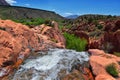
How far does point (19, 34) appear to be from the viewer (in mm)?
22812

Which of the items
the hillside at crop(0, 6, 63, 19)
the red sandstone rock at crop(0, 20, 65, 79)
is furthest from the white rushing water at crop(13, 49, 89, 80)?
the hillside at crop(0, 6, 63, 19)

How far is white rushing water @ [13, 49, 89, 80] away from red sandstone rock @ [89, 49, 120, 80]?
2.54 ft

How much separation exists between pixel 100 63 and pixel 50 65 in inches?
150

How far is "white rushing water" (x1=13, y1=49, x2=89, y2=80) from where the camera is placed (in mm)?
18766

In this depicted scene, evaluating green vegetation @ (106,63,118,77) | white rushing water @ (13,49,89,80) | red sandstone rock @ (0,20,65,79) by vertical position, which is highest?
red sandstone rock @ (0,20,65,79)

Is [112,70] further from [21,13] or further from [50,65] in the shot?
[21,13]

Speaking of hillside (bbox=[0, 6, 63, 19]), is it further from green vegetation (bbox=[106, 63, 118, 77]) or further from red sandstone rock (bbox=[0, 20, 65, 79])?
green vegetation (bbox=[106, 63, 118, 77])

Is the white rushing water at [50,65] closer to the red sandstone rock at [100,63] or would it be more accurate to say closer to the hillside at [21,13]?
the red sandstone rock at [100,63]

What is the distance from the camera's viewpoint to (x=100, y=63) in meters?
20.9

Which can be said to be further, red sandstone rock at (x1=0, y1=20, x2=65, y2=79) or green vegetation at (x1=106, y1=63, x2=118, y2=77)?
green vegetation at (x1=106, y1=63, x2=118, y2=77)

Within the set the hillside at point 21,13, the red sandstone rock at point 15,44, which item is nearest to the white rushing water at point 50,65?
the red sandstone rock at point 15,44

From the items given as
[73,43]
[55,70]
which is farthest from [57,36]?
[55,70]

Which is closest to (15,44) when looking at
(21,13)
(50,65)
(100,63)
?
(50,65)

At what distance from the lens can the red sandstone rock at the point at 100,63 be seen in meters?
19.4
